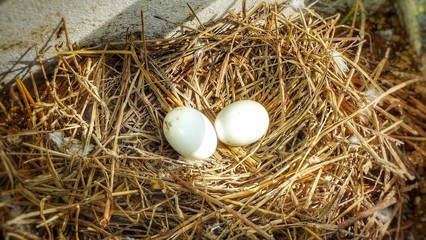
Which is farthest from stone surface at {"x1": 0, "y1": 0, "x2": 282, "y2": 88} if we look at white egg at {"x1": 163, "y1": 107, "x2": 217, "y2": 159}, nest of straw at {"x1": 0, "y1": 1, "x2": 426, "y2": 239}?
white egg at {"x1": 163, "y1": 107, "x2": 217, "y2": 159}

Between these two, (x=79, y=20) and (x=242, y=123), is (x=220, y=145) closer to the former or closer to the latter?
(x=242, y=123)

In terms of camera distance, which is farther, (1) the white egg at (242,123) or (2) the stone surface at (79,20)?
(1) the white egg at (242,123)

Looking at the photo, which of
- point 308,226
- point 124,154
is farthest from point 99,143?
point 308,226

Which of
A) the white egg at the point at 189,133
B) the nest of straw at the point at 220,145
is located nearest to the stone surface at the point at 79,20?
the nest of straw at the point at 220,145

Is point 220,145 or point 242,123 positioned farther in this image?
point 220,145

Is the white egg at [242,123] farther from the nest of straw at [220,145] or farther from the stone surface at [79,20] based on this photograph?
the stone surface at [79,20]

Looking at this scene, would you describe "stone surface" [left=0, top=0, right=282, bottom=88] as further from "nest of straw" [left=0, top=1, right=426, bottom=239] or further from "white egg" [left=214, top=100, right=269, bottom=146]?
"white egg" [left=214, top=100, right=269, bottom=146]

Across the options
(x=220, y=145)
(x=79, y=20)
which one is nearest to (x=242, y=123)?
(x=220, y=145)
